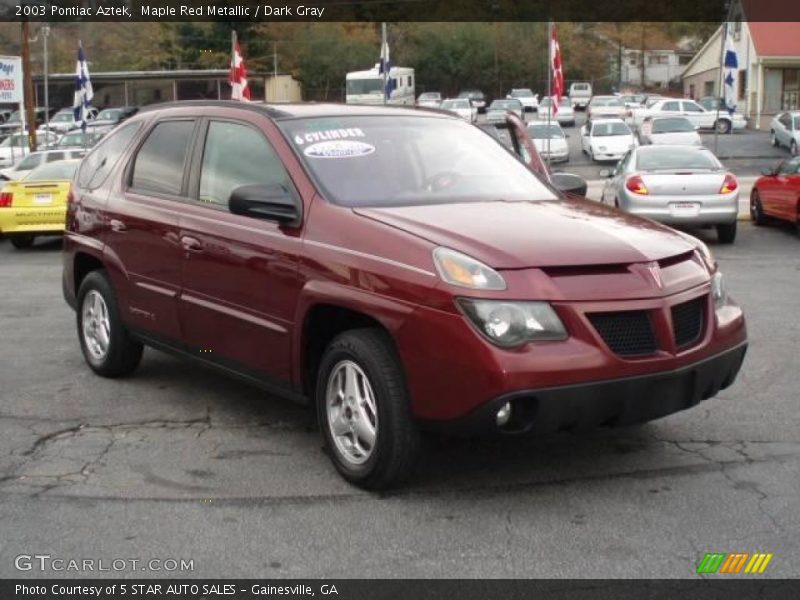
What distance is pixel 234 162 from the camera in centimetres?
584

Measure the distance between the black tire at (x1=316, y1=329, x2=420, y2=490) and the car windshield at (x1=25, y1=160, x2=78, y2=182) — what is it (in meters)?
12.7

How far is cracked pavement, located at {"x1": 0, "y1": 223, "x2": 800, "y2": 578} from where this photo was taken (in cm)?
416

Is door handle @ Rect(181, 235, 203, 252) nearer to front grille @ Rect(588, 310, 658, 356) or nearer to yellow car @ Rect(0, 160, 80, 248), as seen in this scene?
front grille @ Rect(588, 310, 658, 356)

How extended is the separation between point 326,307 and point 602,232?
1.33 meters

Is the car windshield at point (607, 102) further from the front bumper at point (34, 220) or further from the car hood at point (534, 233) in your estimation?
the car hood at point (534, 233)

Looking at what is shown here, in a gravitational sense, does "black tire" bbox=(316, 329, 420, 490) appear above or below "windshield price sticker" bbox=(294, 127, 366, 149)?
below

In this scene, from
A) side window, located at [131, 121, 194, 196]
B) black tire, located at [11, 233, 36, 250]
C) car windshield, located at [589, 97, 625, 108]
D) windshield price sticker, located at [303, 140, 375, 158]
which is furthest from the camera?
car windshield, located at [589, 97, 625, 108]

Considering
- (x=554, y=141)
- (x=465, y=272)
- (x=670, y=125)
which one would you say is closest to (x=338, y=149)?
(x=465, y=272)

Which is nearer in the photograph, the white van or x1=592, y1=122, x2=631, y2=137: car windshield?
x1=592, y1=122, x2=631, y2=137: car windshield

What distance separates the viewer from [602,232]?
490cm

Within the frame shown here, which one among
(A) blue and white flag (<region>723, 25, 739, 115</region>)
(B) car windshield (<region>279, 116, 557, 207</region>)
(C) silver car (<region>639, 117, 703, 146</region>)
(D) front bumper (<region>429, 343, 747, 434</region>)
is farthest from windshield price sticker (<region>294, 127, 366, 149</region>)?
(C) silver car (<region>639, 117, 703, 146</region>)

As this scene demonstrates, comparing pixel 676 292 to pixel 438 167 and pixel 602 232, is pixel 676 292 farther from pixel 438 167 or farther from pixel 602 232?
pixel 438 167

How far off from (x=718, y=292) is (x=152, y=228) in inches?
126

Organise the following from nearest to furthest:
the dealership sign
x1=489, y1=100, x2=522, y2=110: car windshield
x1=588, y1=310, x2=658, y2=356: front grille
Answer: x1=588, y1=310, x2=658, y2=356: front grille → the dealership sign → x1=489, y1=100, x2=522, y2=110: car windshield
